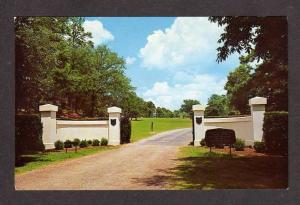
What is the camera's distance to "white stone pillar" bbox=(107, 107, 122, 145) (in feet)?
43.1

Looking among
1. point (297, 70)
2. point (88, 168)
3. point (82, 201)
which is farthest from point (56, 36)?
point (297, 70)

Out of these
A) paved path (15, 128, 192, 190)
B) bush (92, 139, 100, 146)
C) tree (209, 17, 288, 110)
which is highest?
tree (209, 17, 288, 110)

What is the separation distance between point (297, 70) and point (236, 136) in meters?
3.22

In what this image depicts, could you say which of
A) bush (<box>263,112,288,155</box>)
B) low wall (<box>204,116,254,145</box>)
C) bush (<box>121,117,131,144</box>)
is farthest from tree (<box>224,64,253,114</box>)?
bush (<box>121,117,131,144</box>)

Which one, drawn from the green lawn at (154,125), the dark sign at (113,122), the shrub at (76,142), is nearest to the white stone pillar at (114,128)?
the dark sign at (113,122)

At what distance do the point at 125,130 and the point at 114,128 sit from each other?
448 mm

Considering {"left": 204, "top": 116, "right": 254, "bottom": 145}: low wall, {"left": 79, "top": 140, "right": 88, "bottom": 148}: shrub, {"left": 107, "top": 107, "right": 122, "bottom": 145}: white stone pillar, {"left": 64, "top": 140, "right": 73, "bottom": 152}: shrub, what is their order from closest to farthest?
1. {"left": 204, "top": 116, "right": 254, "bottom": 145}: low wall
2. {"left": 64, "top": 140, "right": 73, "bottom": 152}: shrub
3. {"left": 79, "top": 140, "right": 88, "bottom": 148}: shrub
4. {"left": 107, "top": 107, "right": 122, "bottom": 145}: white stone pillar

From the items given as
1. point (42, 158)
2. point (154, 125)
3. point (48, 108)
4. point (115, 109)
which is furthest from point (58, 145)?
point (154, 125)

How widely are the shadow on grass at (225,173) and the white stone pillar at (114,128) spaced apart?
2713 millimetres

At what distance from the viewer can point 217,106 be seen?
13.4 meters

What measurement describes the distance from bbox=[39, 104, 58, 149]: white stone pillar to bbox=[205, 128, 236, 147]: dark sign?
4580 millimetres

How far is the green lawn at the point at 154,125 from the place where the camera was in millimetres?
12945

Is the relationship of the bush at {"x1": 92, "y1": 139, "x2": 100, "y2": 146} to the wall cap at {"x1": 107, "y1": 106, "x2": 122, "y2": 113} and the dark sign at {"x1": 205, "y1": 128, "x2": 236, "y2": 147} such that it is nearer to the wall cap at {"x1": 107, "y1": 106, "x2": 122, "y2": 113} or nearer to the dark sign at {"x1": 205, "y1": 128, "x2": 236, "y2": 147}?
the wall cap at {"x1": 107, "y1": 106, "x2": 122, "y2": 113}

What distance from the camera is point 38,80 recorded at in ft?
39.2
